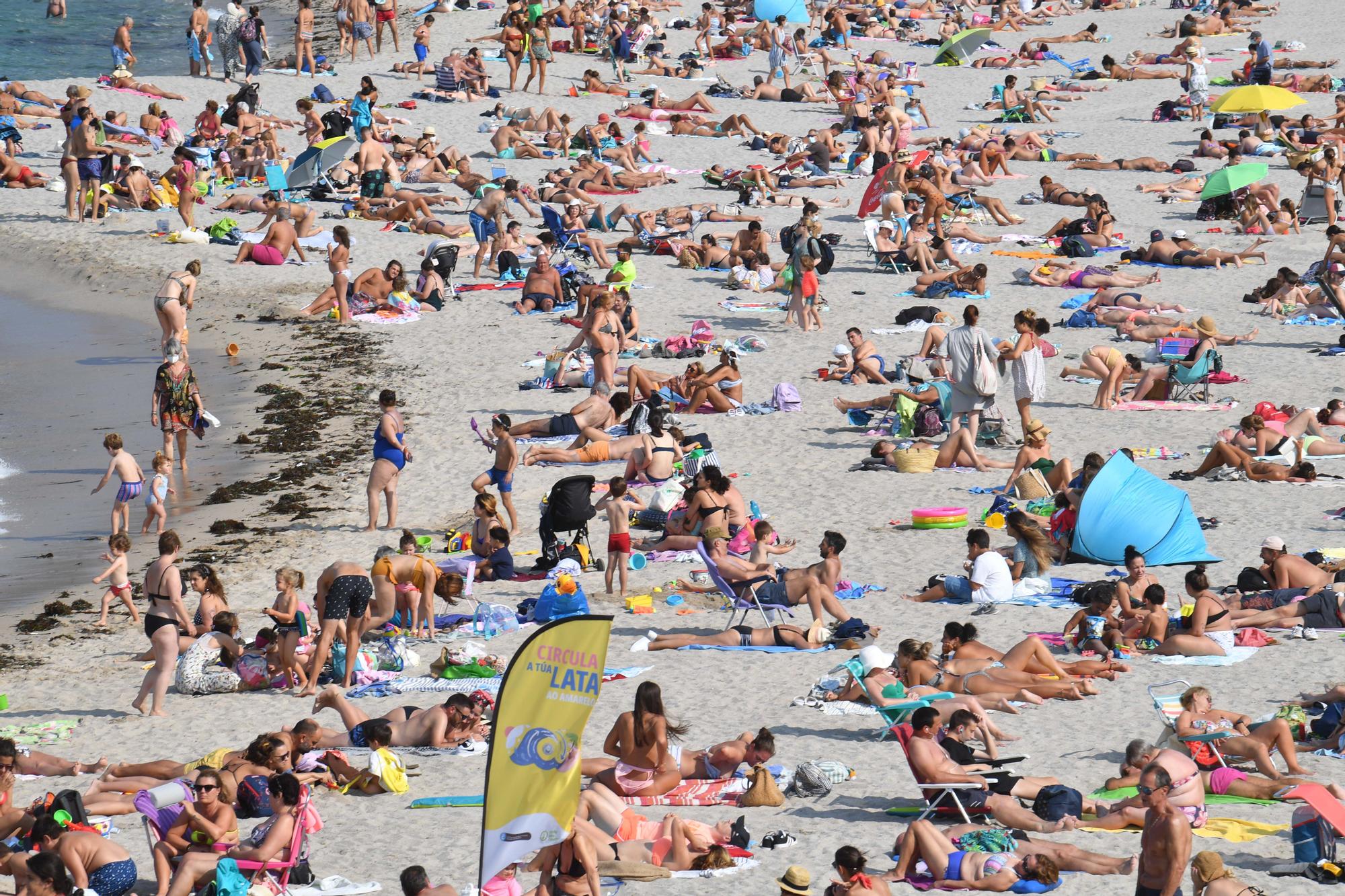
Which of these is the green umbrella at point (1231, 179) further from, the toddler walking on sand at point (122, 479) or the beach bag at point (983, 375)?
the toddler walking on sand at point (122, 479)

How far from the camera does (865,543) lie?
592 inches

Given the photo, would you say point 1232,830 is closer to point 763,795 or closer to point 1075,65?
point 763,795

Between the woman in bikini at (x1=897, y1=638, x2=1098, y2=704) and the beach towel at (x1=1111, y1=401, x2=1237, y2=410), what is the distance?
7428 millimetres

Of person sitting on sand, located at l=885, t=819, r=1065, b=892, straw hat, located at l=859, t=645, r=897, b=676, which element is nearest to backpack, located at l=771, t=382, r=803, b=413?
straw hat, located at l=859, t=645, r=897, b=676

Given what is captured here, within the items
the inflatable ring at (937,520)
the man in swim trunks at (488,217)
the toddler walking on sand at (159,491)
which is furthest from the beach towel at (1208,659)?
the man in swim trunks at (488,217)

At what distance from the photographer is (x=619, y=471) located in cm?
1691

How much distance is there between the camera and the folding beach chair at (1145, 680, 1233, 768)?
401 inches

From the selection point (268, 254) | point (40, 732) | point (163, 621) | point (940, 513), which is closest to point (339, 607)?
point (163, 621)

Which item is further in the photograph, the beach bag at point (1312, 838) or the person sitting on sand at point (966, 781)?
the person sitting on sand at point (966, 781)

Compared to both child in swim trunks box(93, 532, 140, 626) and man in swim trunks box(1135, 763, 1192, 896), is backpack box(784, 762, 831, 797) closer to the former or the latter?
man in swim trunks box(1135, 763, 1192, 896)

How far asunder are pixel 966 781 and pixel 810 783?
102 cm

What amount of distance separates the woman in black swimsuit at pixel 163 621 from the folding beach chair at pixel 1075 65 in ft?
91.8

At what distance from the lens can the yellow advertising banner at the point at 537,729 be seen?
22.7 feet

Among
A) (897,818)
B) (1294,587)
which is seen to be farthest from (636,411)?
(897,818)
